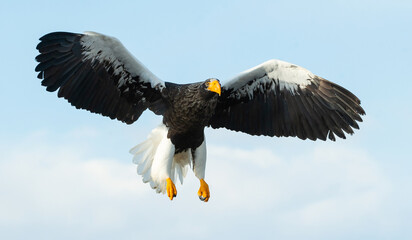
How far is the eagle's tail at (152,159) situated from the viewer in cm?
1034

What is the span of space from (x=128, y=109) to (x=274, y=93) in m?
1.99

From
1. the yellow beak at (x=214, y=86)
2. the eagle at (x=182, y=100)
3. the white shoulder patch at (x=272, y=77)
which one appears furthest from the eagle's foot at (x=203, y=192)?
the yellow beak at (x=214, y=86)

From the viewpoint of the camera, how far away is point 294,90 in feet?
35.1

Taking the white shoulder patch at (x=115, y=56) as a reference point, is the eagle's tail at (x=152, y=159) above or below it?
below

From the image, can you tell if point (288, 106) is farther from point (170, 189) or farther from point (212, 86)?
point (170, 189)

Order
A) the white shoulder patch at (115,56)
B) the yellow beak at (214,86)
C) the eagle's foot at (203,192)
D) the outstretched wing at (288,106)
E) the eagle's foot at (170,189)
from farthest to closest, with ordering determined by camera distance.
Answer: the outstretched wing at (288,106) → the eagle's foot at (203,192) → the eagle's foot at (170,189) → the white shoulder patch at (115,56) → the yellow beak at (214,86)

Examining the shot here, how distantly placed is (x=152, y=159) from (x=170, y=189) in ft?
1.89

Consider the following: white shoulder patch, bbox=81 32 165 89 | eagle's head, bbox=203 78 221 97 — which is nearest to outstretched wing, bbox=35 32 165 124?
white shoulder patch, bbox=81 32 165 89

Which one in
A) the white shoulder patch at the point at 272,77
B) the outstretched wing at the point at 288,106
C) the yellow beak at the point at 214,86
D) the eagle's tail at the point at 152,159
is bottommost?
the eagle's tail at the point at 152,159

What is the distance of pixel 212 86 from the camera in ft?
31.2

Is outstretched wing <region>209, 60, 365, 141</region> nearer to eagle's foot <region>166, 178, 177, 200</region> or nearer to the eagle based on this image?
the eagle

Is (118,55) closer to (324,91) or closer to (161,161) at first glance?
(161,161)

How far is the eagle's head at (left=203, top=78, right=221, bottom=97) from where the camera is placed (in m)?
9.48

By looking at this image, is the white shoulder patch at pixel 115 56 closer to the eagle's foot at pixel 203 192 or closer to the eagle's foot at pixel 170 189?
the eagle's foot at pixel 170 189
